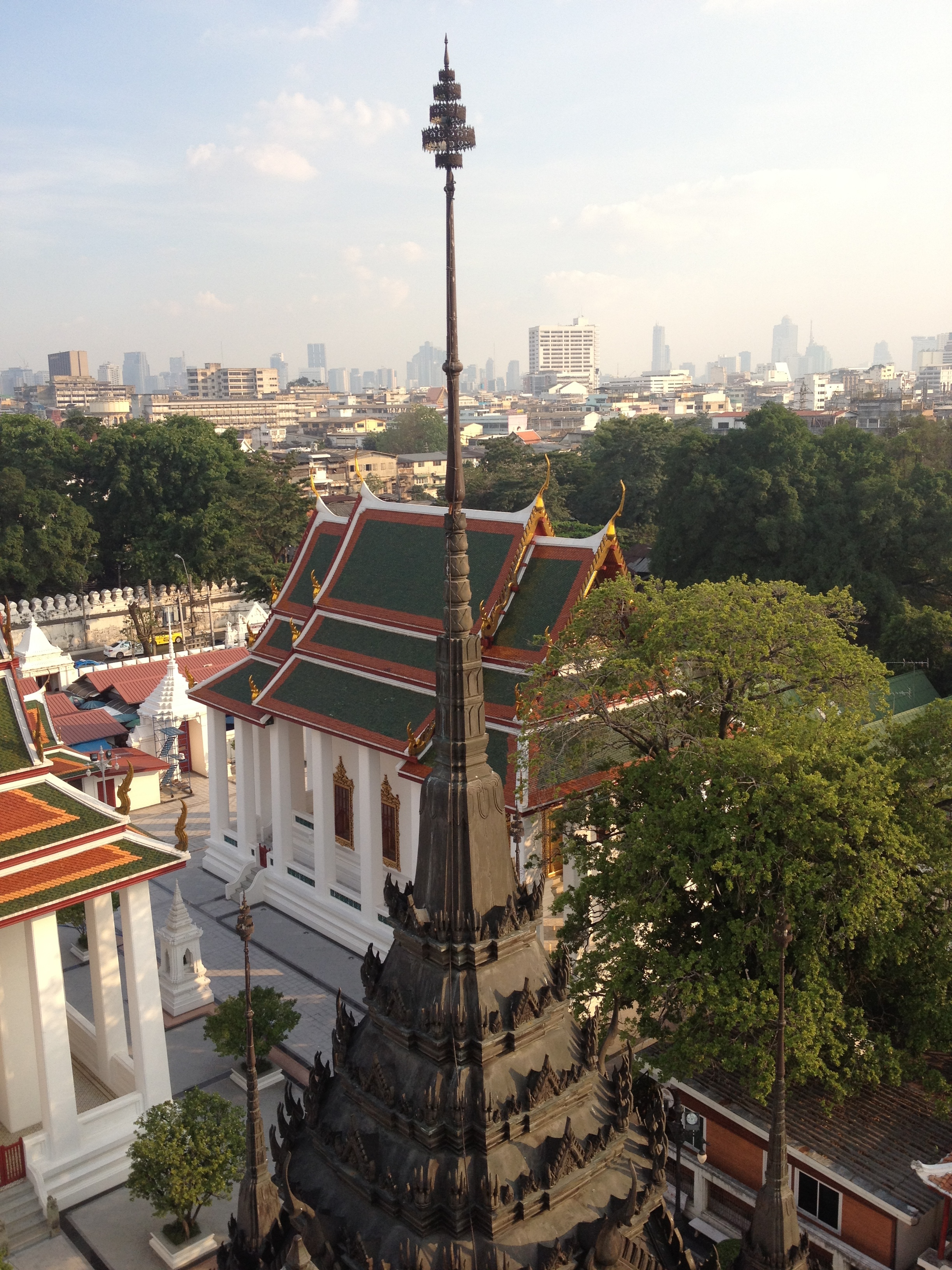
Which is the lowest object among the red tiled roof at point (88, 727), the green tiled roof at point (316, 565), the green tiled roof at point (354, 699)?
the red tiled roof at point (88, 727)

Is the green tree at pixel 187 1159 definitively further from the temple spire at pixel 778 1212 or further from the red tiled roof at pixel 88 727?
the red tiled roof at pixel 88 727

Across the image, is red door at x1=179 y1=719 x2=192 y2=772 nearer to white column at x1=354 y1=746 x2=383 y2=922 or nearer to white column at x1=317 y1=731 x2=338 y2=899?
white column at x1=317 y1=731 x2=338 y2=899

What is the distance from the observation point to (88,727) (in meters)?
32.3

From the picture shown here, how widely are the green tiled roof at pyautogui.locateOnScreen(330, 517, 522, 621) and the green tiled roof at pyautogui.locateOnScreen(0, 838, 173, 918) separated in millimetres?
7391

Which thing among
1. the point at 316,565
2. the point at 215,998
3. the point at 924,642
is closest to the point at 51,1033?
the point at 215,998

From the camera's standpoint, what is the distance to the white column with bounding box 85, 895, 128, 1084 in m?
15.2

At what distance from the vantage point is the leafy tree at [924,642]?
105 feet

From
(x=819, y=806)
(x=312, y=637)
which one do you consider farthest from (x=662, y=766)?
(x=312, y=637)

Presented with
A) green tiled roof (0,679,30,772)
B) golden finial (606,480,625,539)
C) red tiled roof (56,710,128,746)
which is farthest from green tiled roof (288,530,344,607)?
red tiled roof (56,710,128,746)

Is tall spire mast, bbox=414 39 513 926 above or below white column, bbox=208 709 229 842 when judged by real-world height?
above

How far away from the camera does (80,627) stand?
51312mm

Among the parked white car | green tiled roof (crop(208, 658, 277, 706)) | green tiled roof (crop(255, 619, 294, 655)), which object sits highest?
green tiled roof (crop(255, 619, 294, 655))

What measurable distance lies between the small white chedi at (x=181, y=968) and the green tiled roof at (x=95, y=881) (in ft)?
15.8

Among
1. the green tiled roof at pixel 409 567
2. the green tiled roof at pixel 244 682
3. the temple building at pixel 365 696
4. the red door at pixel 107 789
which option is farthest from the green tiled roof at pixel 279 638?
the red door at pixel 107 789
